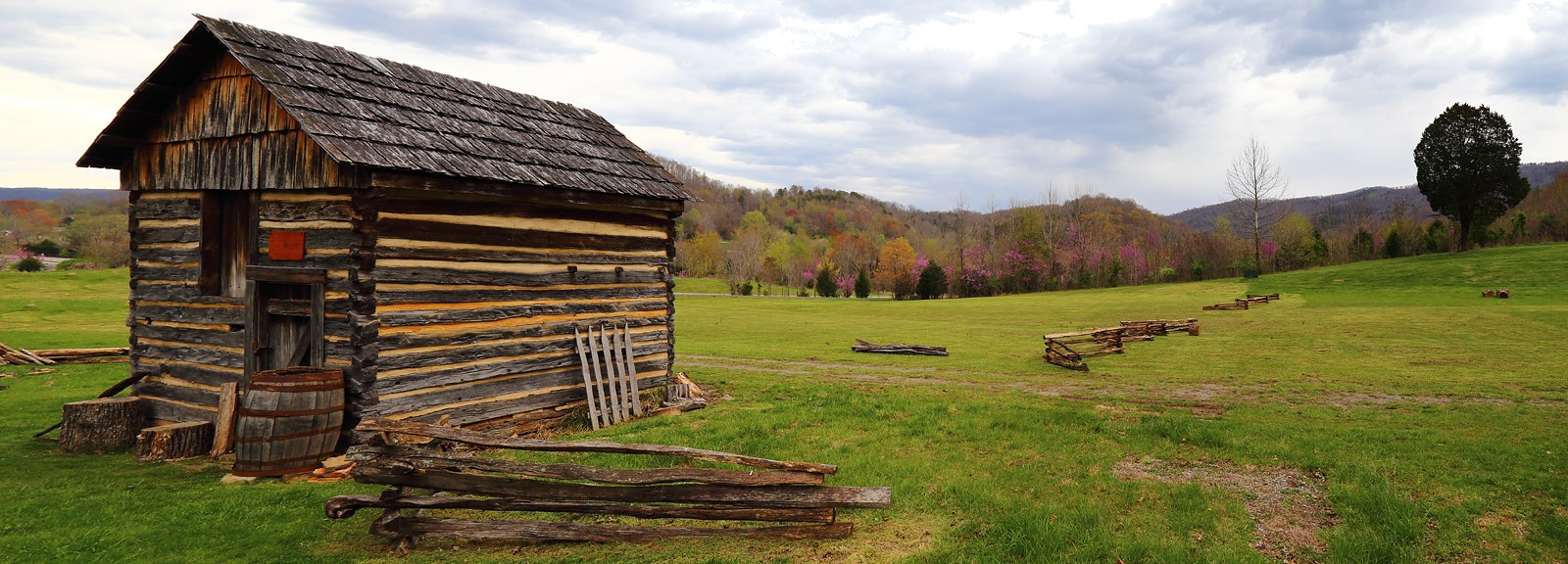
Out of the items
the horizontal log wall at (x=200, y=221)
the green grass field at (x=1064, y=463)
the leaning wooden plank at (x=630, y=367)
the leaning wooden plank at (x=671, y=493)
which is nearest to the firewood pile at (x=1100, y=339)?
the green grass field at (x=1064, y=463)

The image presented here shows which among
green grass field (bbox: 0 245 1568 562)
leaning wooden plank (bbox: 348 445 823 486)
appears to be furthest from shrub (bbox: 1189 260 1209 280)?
leaning wooden plank (bbox: 348 445 823 486)

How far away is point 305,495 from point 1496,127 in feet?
251

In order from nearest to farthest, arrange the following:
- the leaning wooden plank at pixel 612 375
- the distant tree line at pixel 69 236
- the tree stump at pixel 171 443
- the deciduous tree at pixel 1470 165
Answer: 1. the tree stump at pixel 171 443
2. the leaning wooden plank at pixel 612 375
3. the deciduous tree at pixel 1470 165
4. the distant tree line at pixel 69 236

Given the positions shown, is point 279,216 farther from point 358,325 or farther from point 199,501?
point 199,501

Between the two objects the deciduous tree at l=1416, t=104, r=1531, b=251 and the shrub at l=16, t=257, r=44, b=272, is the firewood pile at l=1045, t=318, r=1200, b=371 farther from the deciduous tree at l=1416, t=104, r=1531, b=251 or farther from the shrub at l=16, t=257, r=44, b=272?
the shrub at l=16, t=257, r=44, b=272

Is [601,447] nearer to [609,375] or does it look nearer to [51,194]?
[609,375]

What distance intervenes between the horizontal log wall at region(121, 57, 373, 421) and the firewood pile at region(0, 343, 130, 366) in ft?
31.4

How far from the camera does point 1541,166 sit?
14862cm

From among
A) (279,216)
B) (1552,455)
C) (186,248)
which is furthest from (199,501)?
(1552,455)

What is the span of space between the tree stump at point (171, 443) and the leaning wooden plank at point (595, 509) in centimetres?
522

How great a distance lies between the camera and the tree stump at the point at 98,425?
10.7 m

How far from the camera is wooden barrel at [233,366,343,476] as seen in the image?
8.88 meters

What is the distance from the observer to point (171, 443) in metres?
10.3

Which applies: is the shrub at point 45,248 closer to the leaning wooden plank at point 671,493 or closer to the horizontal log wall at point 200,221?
the horizontal log wall at point 200,221
